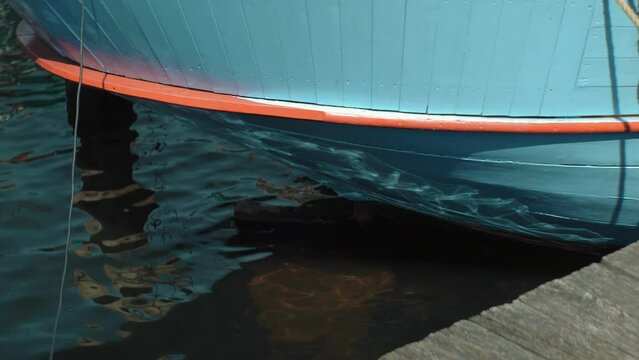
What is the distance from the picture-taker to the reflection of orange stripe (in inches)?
161

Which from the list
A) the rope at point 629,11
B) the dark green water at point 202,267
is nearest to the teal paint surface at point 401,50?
the rope at point 629,11

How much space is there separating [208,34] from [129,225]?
6.55 ft

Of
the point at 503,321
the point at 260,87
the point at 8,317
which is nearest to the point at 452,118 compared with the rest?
the point at 260,87

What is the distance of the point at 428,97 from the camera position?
4199 mm

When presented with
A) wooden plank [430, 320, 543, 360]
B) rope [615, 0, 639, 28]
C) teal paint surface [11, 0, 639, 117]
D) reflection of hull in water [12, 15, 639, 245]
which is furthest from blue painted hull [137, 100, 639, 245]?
wooden plank [430, 320, 543, 360]

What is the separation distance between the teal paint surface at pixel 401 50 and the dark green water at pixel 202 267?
3.66ft

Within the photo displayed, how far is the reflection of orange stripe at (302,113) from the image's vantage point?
4094mm

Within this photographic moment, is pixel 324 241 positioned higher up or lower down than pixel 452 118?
lower down

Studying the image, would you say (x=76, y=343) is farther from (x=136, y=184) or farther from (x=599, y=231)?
(x=599, y=231)

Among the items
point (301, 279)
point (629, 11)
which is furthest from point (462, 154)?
point (301, 279)

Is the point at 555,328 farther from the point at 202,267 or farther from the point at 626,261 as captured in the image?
the point at 202,267

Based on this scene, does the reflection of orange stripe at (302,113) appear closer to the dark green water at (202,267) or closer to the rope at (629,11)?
the rope at (629,11)

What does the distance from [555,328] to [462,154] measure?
6.12ft

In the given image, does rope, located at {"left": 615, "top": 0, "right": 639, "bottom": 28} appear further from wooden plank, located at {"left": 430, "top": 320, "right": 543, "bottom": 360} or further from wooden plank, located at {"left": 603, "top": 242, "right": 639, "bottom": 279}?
wooden plank, located at {"left": 430, "top": 320, "right": 543, "bottom": 360}
